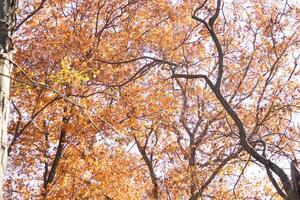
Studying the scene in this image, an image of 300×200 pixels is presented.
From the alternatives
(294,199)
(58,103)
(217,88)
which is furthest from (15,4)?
(58,103)

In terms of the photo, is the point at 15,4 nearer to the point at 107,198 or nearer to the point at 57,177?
the point at 57,177

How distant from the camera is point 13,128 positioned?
12883 mm

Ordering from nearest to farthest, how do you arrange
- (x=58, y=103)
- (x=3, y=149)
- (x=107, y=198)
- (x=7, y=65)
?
(x=3, y=149) < (x=7, y=65) < (x=58, y=103) < (x=107, y=198)

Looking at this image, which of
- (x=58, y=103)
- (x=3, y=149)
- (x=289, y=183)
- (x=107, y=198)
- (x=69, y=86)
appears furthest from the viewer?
(x=107, y=198)

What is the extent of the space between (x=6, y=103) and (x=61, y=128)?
9.84m

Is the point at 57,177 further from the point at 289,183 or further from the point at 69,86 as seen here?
the point at 289,183

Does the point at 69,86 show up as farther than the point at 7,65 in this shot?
Yes

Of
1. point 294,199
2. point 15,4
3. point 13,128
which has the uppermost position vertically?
point 13,128

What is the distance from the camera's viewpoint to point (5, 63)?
3604 millimetres

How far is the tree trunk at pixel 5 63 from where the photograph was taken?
11.2 ft

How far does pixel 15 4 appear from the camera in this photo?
3867mm

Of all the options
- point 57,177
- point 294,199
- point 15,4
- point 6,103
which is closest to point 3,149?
point 6,103

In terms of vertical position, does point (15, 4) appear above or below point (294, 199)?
above

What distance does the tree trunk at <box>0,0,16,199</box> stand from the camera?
3.41 metres
